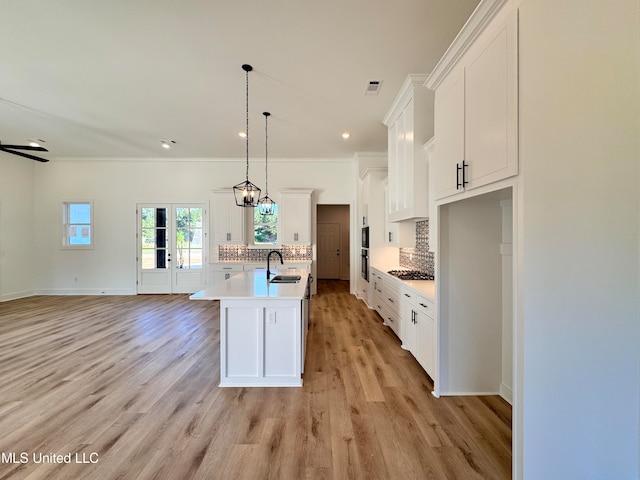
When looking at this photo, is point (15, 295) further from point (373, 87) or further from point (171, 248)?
point (373, 87)

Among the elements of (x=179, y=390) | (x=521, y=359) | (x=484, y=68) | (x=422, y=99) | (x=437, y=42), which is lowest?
(x=179, y=390)

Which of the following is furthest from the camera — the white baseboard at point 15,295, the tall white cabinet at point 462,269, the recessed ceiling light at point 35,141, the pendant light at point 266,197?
the white baseboard at point 15,295

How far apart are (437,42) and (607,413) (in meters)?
3.03

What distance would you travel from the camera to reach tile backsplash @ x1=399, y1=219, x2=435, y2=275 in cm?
391

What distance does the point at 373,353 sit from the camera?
3330 millimetres

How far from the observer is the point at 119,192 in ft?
22.1

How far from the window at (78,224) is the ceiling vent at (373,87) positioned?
698cm

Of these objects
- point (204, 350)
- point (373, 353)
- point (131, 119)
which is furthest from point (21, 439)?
point (131, 119)

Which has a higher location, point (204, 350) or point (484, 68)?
point (484, 68)

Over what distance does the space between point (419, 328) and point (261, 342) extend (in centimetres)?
158

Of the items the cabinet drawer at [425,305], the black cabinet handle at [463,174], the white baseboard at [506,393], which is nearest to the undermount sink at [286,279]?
the cabinet drawer at [425,305]

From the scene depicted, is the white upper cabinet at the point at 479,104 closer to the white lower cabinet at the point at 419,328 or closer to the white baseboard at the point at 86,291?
the white lower cabinet at the point at 419,328

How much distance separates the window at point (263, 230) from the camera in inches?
264

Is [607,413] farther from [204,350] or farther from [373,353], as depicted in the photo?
[204,350]
